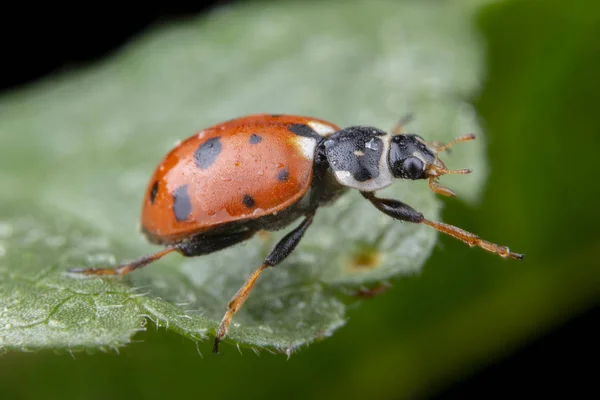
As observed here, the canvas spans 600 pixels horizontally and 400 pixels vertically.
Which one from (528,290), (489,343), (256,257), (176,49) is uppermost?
(176,49)

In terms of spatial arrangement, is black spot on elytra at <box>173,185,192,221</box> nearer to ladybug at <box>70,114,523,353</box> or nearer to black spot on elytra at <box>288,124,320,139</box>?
ladybug at <box>70,114,523,353</box>

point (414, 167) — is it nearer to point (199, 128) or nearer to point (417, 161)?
point (417, 161)

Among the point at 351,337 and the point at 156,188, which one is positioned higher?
the point at 156,188

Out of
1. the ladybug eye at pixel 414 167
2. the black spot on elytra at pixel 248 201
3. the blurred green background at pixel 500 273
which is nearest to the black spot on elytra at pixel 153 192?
the black spot on elytra at pixel 248 201

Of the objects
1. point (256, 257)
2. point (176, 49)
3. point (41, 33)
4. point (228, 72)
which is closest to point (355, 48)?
point (228, 72)

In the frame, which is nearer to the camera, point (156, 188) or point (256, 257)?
point (156, 188)

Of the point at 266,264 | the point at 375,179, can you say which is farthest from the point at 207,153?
the point at 375,179

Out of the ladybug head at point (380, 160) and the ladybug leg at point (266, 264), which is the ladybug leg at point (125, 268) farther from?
the ladybug head at point (380, 160)

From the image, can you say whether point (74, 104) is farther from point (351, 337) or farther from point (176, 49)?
point (351, 337)
